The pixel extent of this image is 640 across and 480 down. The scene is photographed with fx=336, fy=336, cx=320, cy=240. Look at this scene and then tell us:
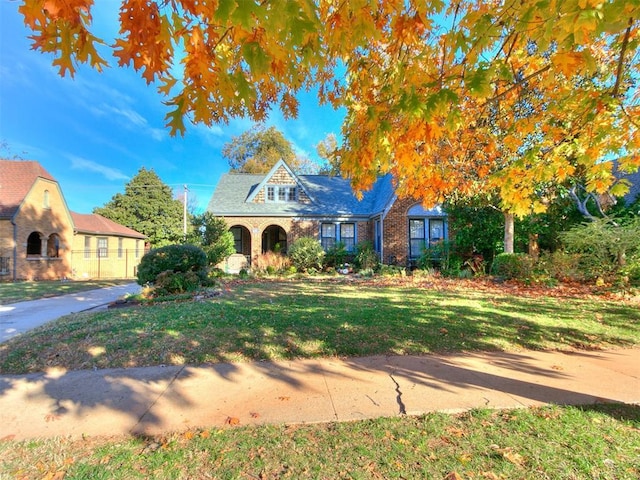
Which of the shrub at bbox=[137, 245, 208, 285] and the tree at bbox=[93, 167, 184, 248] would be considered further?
the tree at bbox=[93, 167, 184, 248]

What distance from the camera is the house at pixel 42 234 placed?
18500mm

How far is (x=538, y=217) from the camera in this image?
14.7 meters

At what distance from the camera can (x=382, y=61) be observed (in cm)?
483

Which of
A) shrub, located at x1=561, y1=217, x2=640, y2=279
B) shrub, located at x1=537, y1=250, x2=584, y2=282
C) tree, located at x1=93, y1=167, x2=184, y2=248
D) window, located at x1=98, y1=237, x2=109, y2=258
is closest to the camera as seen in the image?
shrub, located at x1=561, y1=217, x2=640, y2=279

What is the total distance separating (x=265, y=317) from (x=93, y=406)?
3.27 m

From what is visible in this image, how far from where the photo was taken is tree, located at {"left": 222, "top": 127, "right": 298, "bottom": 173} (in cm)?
3601

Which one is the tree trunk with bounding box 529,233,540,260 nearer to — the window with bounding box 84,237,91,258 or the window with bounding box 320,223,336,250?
the window with bounding box 320,223,336,250

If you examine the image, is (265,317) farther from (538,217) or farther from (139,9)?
(538,217)

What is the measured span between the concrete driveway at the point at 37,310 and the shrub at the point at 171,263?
137 centimetres

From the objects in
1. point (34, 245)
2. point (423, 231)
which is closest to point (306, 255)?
point (423, 231)

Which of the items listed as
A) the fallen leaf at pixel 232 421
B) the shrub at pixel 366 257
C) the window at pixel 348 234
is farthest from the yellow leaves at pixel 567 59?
the window at pixel 348 234

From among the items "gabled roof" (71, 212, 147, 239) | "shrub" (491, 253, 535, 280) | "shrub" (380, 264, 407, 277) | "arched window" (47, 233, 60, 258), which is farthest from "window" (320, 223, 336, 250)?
"arched window" (47, 233, 60, 258)

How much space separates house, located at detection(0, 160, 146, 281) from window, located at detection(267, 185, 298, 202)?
13.2 meters

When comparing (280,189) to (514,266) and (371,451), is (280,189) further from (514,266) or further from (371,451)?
(371,451)
